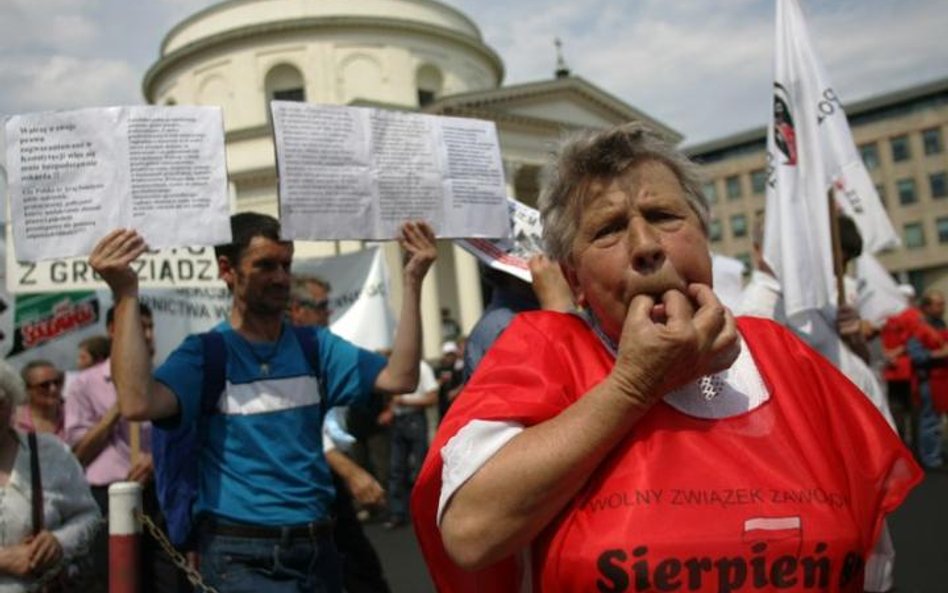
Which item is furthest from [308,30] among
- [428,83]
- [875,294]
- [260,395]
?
[260,395]

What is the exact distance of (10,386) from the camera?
323cm

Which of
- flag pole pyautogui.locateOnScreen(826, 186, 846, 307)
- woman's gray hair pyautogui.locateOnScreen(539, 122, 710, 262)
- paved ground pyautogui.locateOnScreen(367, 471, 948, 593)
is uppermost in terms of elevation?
woman's gray hair pyautogui.locateOnScreen(539, 122, 710, 262)

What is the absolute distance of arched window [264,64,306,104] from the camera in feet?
119

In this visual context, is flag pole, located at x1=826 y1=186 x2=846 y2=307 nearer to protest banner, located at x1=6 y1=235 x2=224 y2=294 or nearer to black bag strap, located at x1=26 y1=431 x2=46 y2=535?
black bag strap, located at x1=26 y1=431 x2=46 y2=535

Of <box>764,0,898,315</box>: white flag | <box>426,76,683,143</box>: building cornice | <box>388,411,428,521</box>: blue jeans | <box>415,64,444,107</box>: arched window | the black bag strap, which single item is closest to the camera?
the black bag strap

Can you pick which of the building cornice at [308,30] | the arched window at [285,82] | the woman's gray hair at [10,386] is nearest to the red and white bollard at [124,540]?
the woman's gray hair at [10,386]

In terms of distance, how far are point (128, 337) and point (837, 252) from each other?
119 inches

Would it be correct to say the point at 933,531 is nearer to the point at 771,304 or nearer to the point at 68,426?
the point at 771,304

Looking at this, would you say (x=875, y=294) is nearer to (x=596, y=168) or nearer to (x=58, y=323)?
(x=596, y=168)

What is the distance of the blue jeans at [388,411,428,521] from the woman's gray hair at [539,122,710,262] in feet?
27.4

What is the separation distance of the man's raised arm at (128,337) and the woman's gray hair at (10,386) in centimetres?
82

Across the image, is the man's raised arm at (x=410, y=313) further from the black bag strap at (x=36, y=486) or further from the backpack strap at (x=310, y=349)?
the black bag strap at (x=36, y=486)

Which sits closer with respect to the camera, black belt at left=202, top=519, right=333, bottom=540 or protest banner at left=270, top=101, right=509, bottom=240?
black belt at left=202, top=519, right=333, bottom=540

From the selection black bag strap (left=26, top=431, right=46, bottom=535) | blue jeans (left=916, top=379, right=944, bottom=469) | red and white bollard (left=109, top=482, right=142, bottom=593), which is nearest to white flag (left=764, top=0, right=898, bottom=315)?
red and white bollard (left=109, top=482, right=142, bottom=593)
